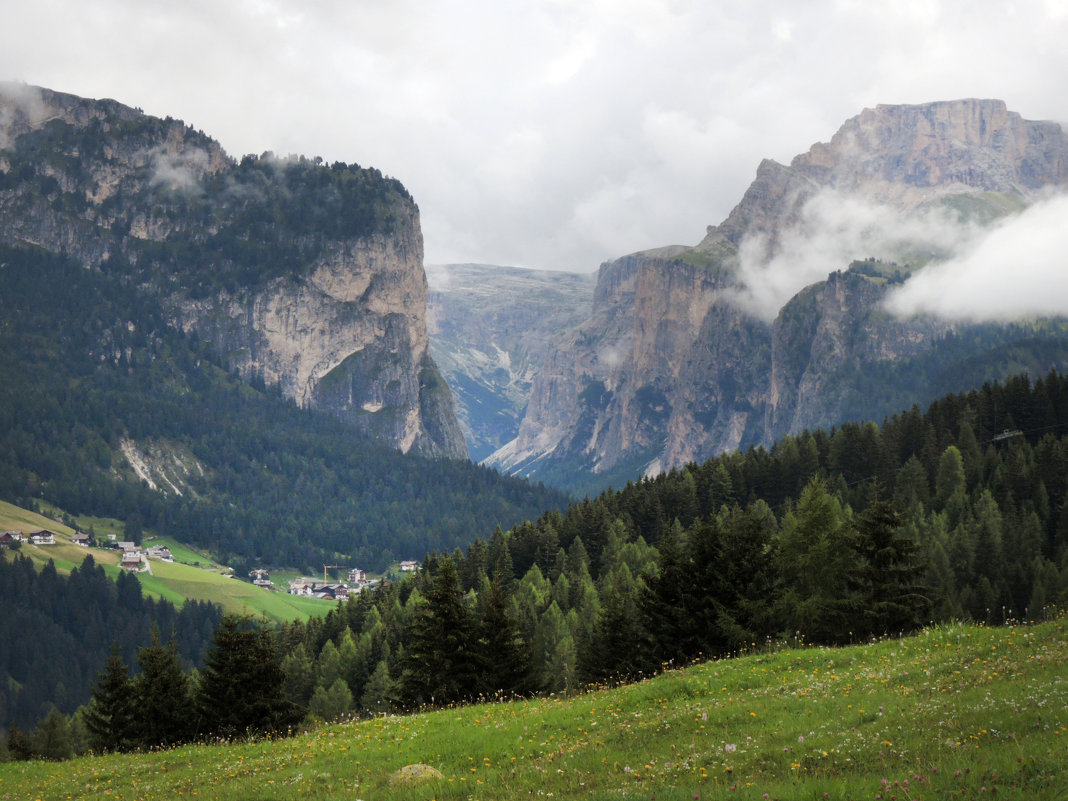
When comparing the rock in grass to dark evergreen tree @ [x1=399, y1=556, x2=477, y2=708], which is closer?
the rock in grass

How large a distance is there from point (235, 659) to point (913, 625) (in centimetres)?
3665

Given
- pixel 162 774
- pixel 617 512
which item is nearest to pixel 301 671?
pixel 617 512

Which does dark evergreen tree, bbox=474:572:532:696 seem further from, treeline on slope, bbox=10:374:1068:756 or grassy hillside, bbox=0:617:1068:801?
grassy hillside, bbox=0:617:1068:801

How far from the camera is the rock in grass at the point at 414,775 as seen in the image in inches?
814

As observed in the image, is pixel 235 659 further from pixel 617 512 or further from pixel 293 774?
pixel 617 512

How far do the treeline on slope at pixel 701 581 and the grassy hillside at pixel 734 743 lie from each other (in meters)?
9.89

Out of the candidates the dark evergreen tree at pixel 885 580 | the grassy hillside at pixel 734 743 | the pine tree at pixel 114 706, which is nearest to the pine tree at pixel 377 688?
the pine tree at pixel 114 706

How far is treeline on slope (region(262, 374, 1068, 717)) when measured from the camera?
53.5 metres

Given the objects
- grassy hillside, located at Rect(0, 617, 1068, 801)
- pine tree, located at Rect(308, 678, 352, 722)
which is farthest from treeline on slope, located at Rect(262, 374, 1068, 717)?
grassy hillside, located at Rect(0, 617, 1068, 801)

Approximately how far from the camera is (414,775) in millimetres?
21000

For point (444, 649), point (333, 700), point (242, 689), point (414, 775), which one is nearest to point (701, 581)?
point (444, 649)

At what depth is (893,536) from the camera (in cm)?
5588

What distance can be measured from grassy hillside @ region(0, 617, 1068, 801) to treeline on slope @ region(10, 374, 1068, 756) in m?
9.89

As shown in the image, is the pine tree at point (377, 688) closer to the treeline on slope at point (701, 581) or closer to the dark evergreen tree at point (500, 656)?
the treeline on slope at point (701, 581)
